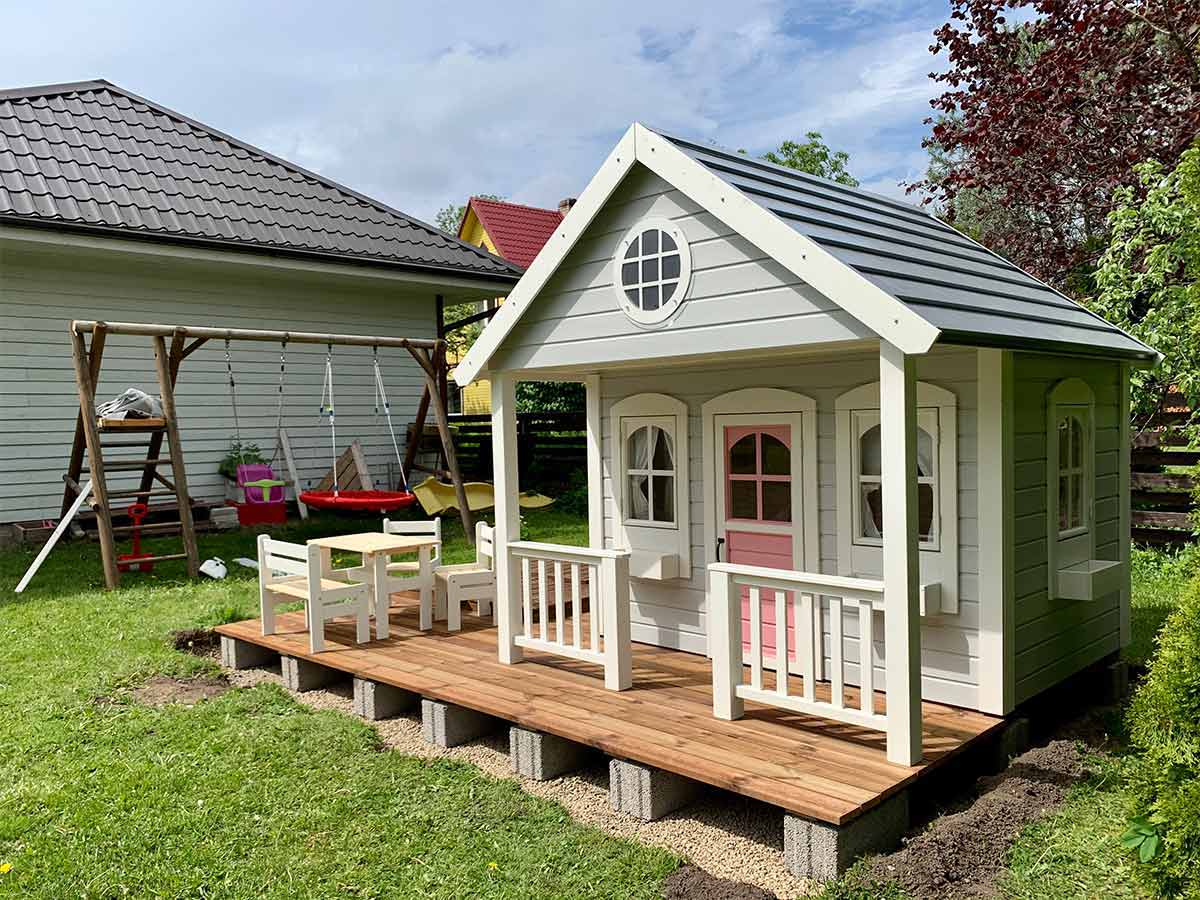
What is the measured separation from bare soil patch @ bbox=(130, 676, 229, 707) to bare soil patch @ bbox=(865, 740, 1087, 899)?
470 cm

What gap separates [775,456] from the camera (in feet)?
19.1

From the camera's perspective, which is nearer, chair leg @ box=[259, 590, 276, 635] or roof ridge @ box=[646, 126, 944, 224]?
roof ridge @ box=[646, 126, 944, 224]

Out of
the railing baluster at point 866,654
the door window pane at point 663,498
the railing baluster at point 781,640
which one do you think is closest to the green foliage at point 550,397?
the door window pane at point 663,498

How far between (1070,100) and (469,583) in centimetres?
985

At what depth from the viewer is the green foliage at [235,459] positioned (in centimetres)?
1330

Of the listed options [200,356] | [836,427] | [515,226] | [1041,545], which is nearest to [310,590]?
[836,427]

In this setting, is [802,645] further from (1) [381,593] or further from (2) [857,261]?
(1) [381,593]

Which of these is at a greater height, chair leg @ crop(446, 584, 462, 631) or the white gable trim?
the white gable trim

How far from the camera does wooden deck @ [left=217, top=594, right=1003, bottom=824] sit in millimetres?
3954

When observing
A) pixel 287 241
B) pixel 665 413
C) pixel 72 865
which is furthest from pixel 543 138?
pixel 72 865

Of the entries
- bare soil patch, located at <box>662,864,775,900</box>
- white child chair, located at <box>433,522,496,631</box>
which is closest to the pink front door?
white child chair, located at <box>433,522,496,631</box>

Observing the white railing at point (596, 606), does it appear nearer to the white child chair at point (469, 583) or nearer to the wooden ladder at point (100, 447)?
the white child chair at point (469, 583)

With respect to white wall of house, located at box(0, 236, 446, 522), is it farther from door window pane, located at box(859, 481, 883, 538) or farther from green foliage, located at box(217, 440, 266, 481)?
door window pane, located at box(859, 481, 883, 538)

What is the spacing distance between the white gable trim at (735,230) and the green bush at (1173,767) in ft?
4.78
